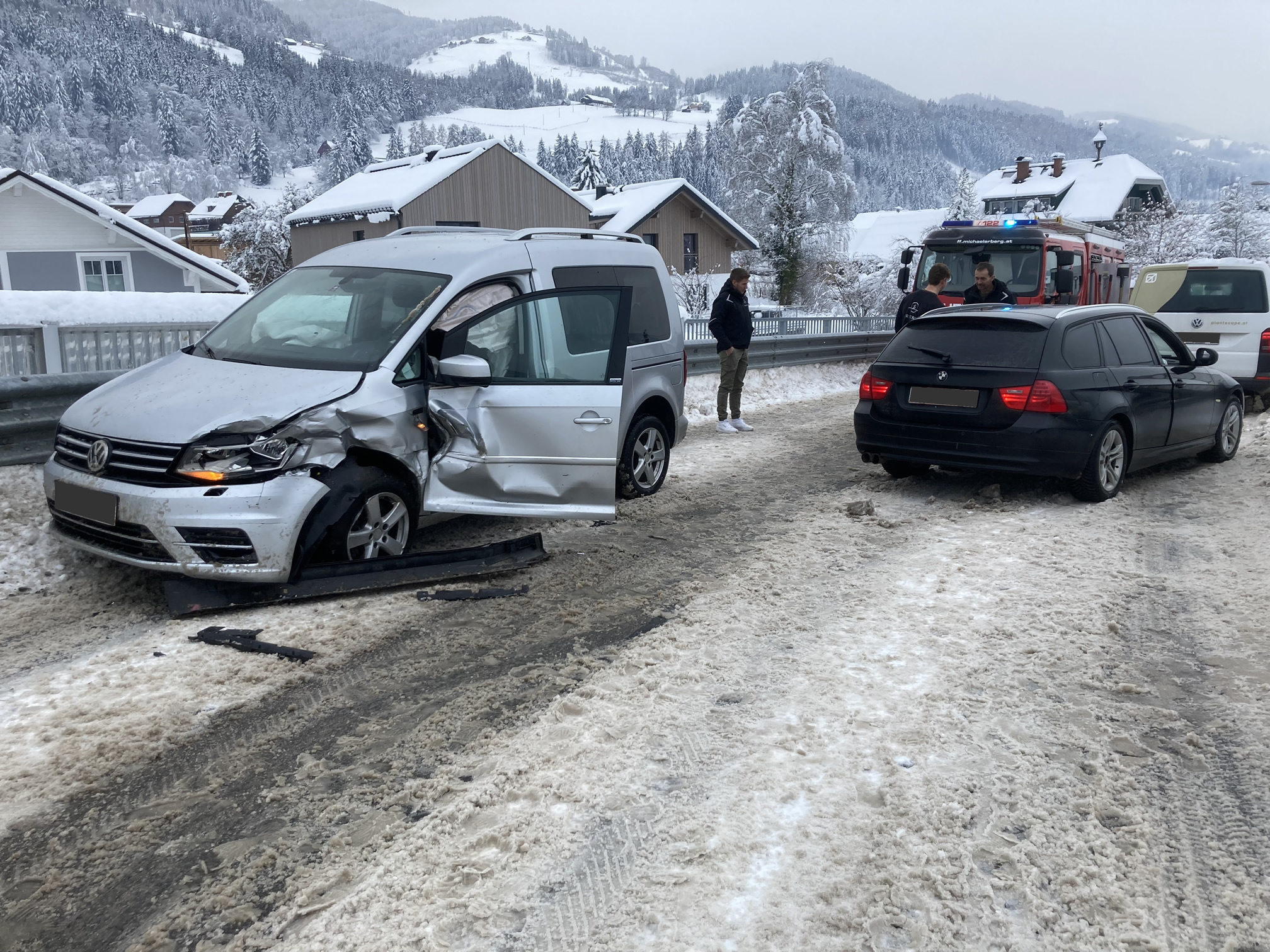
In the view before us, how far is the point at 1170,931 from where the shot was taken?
8.39 ft

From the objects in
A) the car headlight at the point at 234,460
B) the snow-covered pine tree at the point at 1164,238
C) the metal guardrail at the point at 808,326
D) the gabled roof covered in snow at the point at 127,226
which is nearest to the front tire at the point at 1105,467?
the car headlight at the point at 234,460

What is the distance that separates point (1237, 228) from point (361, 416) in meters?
60.9

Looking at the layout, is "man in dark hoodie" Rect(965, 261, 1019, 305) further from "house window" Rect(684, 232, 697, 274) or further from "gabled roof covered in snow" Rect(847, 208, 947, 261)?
"gabled roof covered in snow" Rect(847, 208, 947, 261)

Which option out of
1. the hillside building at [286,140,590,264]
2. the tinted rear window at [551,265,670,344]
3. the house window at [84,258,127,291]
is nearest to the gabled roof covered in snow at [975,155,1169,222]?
the hillside building at [286,140,590,264]

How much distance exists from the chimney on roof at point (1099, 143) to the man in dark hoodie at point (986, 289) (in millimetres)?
62352

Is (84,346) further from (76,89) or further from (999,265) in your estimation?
(76,89)

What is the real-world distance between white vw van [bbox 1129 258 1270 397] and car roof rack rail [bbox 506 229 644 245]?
7944mm

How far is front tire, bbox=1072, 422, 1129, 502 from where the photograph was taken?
7254 mm

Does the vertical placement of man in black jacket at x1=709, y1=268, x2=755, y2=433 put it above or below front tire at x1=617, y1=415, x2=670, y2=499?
above

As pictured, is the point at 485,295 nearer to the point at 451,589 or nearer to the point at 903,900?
the point at 451,589

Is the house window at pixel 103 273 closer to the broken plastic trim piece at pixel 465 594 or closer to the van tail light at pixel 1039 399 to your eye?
the broken plastic trim piece at pixel 465 594

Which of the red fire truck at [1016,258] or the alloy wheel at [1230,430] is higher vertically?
the red fire truck at [1016,258]

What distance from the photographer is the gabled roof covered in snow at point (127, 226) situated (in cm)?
2552

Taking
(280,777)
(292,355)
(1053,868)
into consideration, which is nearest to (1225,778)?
(1053,868)
